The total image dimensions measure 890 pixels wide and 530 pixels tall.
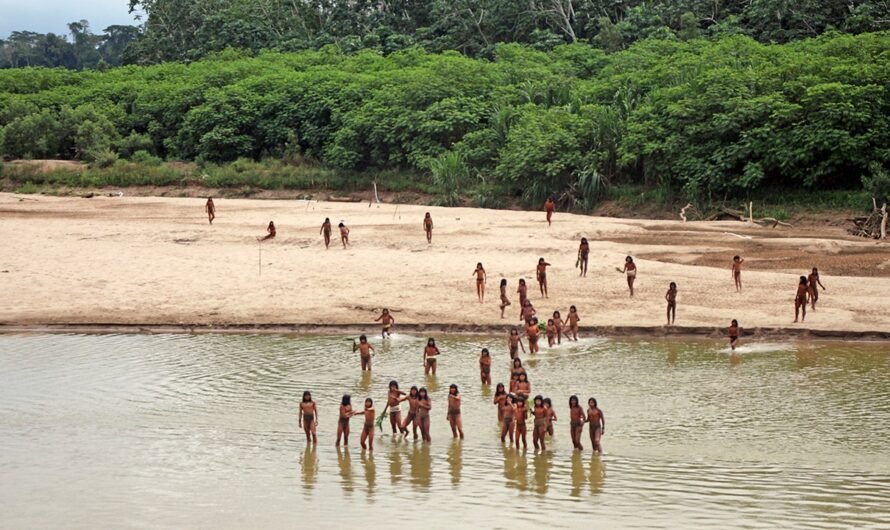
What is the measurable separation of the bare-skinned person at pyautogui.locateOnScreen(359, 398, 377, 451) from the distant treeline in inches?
998

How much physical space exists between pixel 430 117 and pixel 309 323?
26.8m

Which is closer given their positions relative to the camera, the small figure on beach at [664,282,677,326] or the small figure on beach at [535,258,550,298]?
the small figure on beach at [664,282,677,326]

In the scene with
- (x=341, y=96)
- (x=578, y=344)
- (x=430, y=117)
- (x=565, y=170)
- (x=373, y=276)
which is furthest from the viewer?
(x=341, y=96)

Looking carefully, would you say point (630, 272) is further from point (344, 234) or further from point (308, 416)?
point (308, 416)

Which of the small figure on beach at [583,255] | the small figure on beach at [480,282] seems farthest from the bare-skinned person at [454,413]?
the small figure on beach at [583,255]

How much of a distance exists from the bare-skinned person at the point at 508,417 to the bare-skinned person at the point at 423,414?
3.68ft

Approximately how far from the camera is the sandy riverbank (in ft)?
87.8

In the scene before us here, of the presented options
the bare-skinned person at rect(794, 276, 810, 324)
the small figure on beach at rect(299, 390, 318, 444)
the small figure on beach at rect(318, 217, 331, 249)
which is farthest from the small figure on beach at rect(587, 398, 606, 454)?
the small figure on beach at rect(318, 217, 331, 249)

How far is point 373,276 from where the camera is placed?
30594mm

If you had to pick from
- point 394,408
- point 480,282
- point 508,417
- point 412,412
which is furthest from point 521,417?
point 480,282

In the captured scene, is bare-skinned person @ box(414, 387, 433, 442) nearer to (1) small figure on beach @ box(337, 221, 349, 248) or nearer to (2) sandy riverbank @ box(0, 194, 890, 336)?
(2) sandy riverbank @ box(0, 194, 890, 336)

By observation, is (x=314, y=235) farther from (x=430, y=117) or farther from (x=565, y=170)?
(x=430, y=117)

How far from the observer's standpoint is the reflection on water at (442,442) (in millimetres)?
14602

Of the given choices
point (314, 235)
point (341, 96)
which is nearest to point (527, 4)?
point (341, 96)
